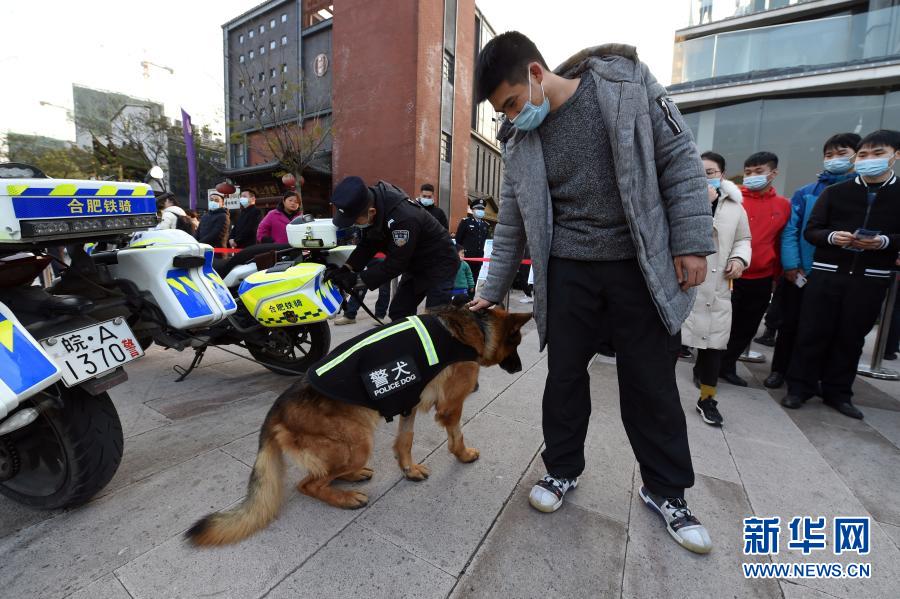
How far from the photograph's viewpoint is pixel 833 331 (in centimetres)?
328

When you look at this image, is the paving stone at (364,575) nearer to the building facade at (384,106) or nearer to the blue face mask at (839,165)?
the blue face mask at (839,165)

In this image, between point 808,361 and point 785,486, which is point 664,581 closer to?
point 785,486

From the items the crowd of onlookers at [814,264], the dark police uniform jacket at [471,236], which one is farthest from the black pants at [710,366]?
the dark police uniform jacket at [471,236]

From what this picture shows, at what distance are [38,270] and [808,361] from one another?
5.37 metres

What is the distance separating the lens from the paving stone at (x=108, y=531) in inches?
59.6

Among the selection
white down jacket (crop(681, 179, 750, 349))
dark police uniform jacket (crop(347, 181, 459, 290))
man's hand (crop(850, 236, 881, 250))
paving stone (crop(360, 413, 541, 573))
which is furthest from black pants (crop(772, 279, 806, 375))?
dark police uniform jacket (crop(347, 181, 459, 290))

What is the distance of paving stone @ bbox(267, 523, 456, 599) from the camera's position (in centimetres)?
146

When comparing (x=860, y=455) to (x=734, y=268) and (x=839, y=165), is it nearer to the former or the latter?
(x=734, y=268)

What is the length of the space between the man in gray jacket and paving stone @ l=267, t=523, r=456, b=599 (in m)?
0.67

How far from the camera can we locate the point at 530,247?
6.04 ft

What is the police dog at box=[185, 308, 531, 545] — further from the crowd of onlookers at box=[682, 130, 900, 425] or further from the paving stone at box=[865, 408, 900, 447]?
the paving stone at box=[865, 408, 900, 447]

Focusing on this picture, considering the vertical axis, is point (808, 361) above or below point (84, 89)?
below

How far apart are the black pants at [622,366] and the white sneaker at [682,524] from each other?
0.06m

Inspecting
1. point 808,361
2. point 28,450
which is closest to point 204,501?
point 28,450
